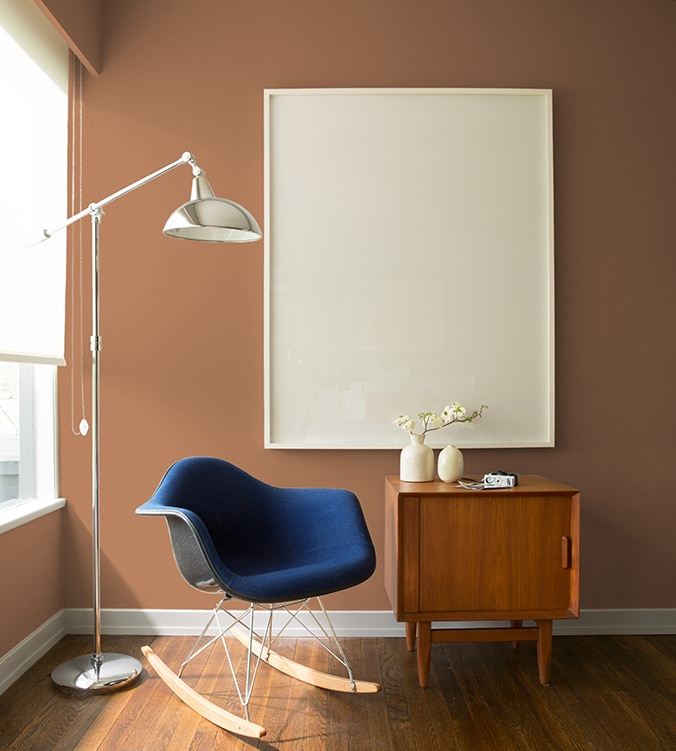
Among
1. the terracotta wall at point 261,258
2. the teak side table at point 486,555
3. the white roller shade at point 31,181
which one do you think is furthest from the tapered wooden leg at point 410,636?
the white roller shade at point 31,181

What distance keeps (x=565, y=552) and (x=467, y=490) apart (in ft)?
1.39

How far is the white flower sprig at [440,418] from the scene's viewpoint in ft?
10.3

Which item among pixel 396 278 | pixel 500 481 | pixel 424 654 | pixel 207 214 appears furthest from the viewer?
pixel 396 278

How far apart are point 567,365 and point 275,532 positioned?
149 cm

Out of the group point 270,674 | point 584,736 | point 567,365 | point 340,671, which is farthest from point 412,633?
point 567,365

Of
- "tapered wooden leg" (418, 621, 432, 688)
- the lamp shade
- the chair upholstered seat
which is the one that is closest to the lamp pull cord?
the chair upholstered seat

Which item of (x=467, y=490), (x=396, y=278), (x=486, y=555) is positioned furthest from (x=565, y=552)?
(x=396, y=278)

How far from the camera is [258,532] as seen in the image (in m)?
3.03

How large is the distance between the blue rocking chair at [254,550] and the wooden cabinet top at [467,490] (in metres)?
0.21

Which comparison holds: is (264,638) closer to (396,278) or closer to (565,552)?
(565,552)

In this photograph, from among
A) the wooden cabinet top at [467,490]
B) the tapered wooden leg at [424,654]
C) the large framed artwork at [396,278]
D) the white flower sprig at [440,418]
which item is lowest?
the tapered wooden leg at [424,654]

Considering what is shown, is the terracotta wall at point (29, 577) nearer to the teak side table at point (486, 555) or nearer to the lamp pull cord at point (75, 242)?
the lamp pull cord at point (75, 242)

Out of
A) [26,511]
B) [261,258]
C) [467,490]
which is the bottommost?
[26,511]

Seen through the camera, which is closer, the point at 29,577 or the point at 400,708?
the point at 400,708
